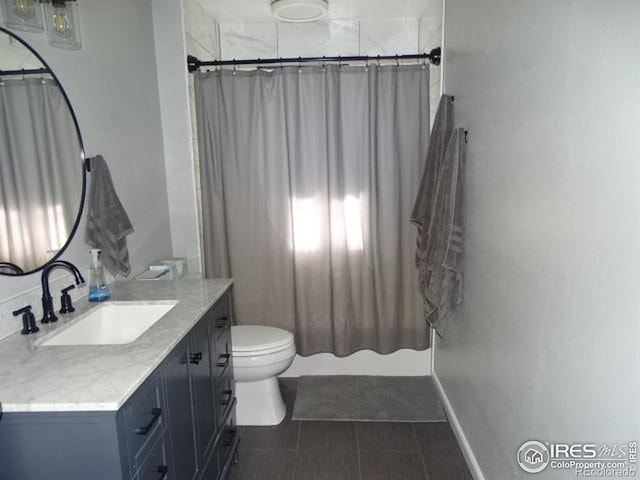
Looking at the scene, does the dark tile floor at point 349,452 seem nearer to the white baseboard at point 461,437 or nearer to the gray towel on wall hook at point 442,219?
the white baseboard at point 461,437

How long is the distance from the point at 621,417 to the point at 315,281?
2023 mm

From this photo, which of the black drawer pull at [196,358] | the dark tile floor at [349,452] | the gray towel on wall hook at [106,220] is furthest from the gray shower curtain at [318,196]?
the black drawer pull at [196,358]

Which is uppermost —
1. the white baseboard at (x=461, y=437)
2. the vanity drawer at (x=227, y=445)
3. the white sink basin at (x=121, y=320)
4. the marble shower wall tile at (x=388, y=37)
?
the marble shower wall tile at (x=388, y=37)

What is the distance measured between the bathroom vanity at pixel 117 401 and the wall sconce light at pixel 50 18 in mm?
1076

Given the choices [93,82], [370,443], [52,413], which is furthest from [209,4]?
[370,443]

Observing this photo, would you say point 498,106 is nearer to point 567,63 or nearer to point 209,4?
point 567,63

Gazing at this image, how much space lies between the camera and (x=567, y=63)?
3.71ft

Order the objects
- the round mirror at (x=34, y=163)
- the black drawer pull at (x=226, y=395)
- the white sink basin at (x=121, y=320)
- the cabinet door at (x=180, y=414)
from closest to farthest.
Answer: the cabinet door at (x=180, y=414)
the round mirror at (x=34, y=163)
the white sink basin at (x=121, y=320)
the black drawer pull at (x=226, y=395)

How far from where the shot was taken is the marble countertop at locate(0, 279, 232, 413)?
0.99 meters

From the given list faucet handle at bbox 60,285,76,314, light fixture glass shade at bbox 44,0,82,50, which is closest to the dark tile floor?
faucet handle at bbox 60,285,76,314

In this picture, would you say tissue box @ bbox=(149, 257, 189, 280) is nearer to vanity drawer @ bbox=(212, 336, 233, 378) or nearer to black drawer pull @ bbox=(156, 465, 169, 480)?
vanity drawer @ bbox=(212, 336, 233, 378)

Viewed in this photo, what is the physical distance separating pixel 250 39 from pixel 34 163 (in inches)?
68.6

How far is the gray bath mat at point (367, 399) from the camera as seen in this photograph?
99.2 inches

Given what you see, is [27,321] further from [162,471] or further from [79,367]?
[162,471]
